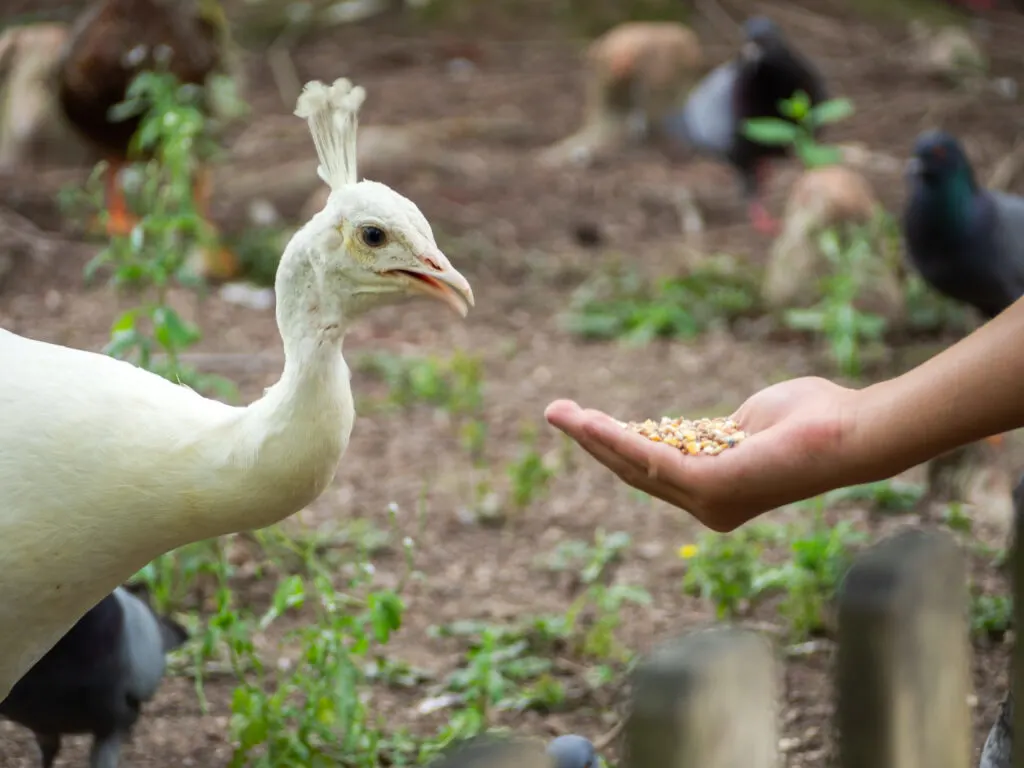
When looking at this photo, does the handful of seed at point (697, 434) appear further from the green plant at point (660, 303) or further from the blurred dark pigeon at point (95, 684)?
the green plant at point (660, 303)

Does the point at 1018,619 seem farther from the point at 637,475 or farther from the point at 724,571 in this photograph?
the point at 724,571

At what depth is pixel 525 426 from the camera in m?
4.84

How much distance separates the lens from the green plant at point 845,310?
5152mm

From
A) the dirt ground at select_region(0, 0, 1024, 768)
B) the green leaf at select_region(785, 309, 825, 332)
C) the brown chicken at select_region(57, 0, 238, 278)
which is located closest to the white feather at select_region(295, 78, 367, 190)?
the dirt ground at select_region(0, 0, 1024, 768)

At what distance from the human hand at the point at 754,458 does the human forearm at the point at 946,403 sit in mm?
27

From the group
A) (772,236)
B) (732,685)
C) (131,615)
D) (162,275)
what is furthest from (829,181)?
(732,685)

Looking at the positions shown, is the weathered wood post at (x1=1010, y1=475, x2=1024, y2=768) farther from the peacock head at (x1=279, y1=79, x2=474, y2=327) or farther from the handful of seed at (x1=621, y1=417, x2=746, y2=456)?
the peacock head at (x1=279, y1=79, x2=474, y2=327)

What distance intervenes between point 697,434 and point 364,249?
0.61 meters

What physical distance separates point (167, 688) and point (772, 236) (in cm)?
424

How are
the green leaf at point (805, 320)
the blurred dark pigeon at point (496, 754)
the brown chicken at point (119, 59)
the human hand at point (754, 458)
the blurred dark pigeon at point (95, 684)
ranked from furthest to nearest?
the brown chicken at point (119, 59) → the green leaf at point (805, 320) → the blurred dark pigeon at point (95, 684) → the human hand at point (754, 458) → the blurred dark pigeon at point (496, 754)

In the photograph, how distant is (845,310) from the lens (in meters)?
5.14

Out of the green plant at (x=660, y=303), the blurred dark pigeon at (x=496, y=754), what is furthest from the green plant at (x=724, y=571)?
the blurred dark pigeon at (x=496, y=754)

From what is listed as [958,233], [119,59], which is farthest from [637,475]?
[119,59]

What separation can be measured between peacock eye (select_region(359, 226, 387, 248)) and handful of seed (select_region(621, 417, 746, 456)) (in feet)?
1.53
